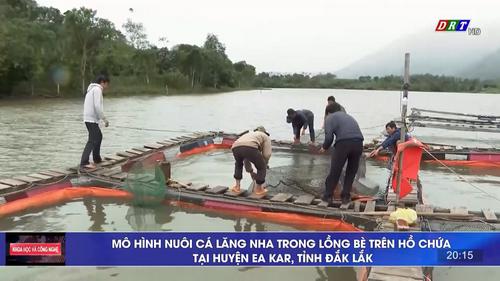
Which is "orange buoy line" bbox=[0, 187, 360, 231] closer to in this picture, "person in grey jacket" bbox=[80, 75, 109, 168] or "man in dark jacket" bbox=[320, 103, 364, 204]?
"man in dark jacket" bbox=[320, 103, 364, 204]

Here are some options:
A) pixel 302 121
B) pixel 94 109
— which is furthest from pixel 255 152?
pixel 302 121

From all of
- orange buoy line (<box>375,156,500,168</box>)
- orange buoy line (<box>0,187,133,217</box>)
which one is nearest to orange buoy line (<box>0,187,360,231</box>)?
orange buoy line (<box>0,187,133,217</box>)

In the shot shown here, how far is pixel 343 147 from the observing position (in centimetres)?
575

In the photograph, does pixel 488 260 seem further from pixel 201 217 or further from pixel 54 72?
pixel 54 72

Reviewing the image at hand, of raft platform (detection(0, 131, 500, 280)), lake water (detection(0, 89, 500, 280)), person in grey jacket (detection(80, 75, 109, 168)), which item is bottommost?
lake water (detection(0, 89, 500, 280))

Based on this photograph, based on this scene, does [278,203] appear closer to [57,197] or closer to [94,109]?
[57,197]

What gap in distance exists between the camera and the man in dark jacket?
575cm

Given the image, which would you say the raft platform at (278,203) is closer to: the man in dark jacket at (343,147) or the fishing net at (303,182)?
the man in dark jacket at (343,147)

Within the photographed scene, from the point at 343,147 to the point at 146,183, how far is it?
2766 millimetres

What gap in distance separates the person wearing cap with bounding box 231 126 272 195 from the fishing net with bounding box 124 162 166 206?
1084 mm

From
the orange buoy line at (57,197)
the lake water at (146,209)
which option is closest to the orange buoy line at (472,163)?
the lake water at (146,209)

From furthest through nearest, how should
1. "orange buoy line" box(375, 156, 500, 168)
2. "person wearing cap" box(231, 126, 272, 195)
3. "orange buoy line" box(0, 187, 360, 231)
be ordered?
"orange buoy line" box(375, 156, 500, 168), "person wearing cap" box(231, 126, 272, 195), "orange buoy line" box(0, 187, 360, 231)

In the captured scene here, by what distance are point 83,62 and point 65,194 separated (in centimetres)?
3882

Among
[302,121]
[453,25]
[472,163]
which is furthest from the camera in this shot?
[302,121]
